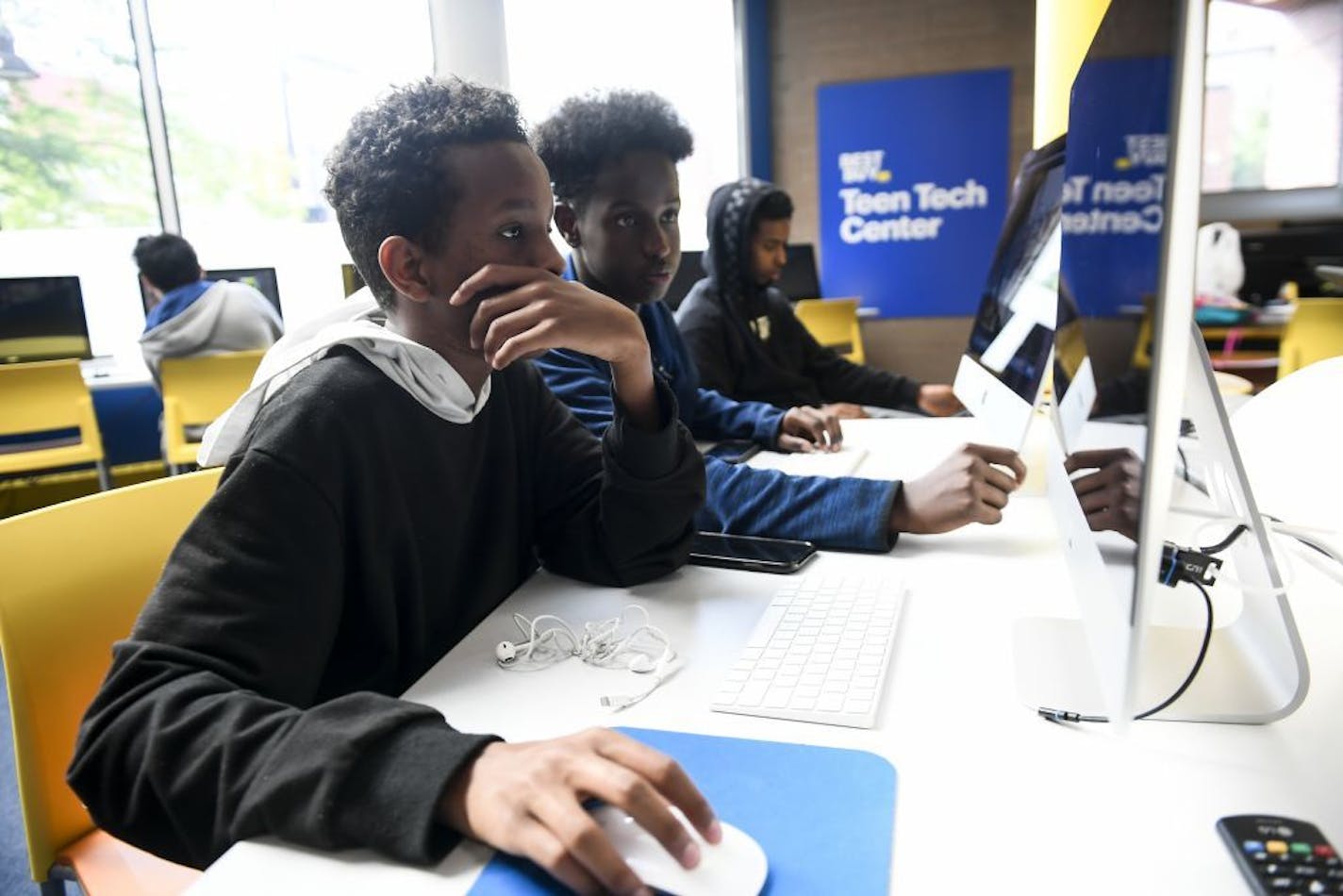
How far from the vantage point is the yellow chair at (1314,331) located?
2939 millimetres

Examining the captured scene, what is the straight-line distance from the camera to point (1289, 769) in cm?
63

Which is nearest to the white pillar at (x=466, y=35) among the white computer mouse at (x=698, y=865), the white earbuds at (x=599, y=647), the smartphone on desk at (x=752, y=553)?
the smartphone on desk at (x=752, y=553)

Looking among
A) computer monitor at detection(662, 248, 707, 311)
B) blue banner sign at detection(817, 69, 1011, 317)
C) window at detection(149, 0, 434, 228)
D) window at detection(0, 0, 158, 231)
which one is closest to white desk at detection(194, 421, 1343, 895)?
computer monitor at detection(662, 248, 707, 311)

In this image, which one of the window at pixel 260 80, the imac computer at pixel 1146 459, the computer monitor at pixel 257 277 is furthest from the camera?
the computer monitor at pixel 257 277

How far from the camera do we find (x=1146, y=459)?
46cm

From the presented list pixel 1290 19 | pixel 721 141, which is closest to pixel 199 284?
pixel 721 141

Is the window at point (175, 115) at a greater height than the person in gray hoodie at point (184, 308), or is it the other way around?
the window at point (175, 115)

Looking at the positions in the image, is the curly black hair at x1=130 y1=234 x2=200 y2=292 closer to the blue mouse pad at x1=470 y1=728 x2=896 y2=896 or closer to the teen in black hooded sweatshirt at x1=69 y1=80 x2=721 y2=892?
the teen in black hooded sweatshirt at x1=69 y1=80 x2=721 y2=892

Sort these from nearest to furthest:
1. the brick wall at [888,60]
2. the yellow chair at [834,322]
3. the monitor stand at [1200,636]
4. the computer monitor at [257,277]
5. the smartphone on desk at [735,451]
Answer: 1. the monitor stand at [1200,636]
2. the smartphone on desk at [735,451]
3. the computer monitor at [257,277]
4. the yellow chair at [834,322]
5. the brick wall at [888,60]

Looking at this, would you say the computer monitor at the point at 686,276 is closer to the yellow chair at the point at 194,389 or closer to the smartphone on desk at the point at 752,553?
the yellow chair at the point at 194,389

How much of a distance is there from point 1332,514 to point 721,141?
15.6ft

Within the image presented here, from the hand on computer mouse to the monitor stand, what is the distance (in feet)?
0.73

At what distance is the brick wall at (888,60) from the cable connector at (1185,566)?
195 inches

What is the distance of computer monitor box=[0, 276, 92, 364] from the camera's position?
3.99 m
